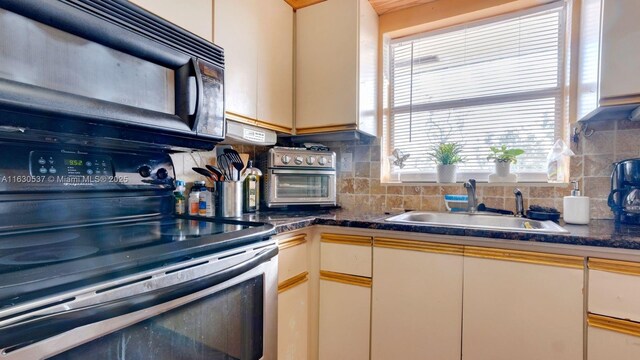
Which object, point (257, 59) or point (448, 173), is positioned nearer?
point (257, 59)

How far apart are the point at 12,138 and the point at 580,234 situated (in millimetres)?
1901

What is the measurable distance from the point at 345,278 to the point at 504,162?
115 cm

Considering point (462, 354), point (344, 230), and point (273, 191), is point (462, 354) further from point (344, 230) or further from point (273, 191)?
point (273, 191)

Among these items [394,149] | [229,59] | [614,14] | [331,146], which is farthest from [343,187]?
[614,14]

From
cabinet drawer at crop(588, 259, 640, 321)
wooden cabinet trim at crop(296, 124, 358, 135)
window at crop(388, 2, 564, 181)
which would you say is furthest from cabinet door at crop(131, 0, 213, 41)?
cabinet drawer at crop(588, 259, 640, 321)

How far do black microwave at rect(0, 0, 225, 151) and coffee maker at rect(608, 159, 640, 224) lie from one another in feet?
5.78

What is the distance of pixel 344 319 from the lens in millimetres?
1517

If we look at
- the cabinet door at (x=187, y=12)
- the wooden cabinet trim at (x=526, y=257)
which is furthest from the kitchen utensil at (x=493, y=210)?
the cabinet door at (x=187, y=12)

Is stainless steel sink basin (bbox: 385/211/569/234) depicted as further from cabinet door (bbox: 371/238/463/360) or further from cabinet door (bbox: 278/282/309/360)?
cabinet door (bbox: 278/282/309/360)

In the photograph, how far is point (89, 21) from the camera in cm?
85

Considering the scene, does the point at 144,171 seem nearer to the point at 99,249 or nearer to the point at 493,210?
the point at 99,249

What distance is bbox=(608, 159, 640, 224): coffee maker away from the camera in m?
1.27

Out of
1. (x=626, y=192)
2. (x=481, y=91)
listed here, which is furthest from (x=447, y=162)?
(x=626, y=192)

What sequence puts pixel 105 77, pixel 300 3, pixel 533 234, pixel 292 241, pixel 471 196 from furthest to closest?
pixel 300 3 < pixel 471 196 < pixel 292 241 < pixel 533 234 < pixel 105 77
